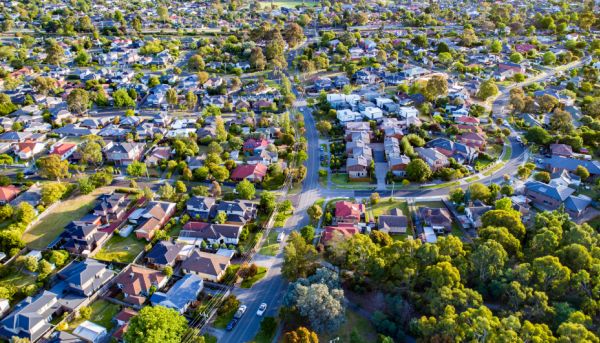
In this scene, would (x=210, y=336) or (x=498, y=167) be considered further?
(x=498, y=167)

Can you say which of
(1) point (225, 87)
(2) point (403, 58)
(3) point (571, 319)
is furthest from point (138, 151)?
(2) point (403, 58)

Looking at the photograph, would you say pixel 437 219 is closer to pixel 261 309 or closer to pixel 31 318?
pixel 261 309

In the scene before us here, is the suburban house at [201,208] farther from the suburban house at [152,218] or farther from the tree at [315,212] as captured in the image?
the tree at [315,212]

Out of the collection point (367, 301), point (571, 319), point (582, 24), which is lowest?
point (367, 301)

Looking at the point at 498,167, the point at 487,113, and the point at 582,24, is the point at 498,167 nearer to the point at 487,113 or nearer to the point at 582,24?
the point at 487,113

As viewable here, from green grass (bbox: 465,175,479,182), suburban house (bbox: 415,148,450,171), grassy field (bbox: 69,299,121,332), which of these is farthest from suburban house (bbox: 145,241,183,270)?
green grass (bbox: 465,175,479,182)

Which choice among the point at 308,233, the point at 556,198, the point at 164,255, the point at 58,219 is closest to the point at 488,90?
the point at 556,198
